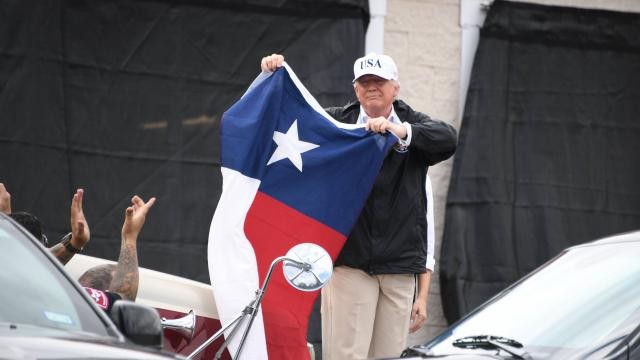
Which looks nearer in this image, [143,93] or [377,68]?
[377,68]

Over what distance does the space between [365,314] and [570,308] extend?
1697 mm

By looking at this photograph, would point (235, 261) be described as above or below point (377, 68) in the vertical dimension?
below

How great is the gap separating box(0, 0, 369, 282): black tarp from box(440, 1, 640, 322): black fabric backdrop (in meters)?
1.21

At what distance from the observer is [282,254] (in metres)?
6.62

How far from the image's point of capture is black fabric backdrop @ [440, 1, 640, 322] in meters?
9.98

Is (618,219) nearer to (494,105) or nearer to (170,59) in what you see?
(494,105)

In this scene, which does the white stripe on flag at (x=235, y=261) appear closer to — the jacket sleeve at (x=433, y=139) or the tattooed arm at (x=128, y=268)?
the tattooed arm at (x=128, y=268)

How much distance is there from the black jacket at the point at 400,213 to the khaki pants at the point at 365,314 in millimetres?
75

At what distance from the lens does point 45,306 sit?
4.35 metres

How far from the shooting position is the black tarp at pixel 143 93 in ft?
28.8

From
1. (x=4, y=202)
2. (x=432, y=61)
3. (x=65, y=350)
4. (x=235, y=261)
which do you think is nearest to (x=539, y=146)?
(x=432, y=61)

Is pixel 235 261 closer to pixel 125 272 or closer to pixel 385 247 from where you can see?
pixel 125 272

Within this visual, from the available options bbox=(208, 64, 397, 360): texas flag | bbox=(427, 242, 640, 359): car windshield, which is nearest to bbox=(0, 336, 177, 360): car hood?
bbox=(427, 242, 640, 359): car windshield

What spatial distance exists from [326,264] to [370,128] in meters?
1.24
